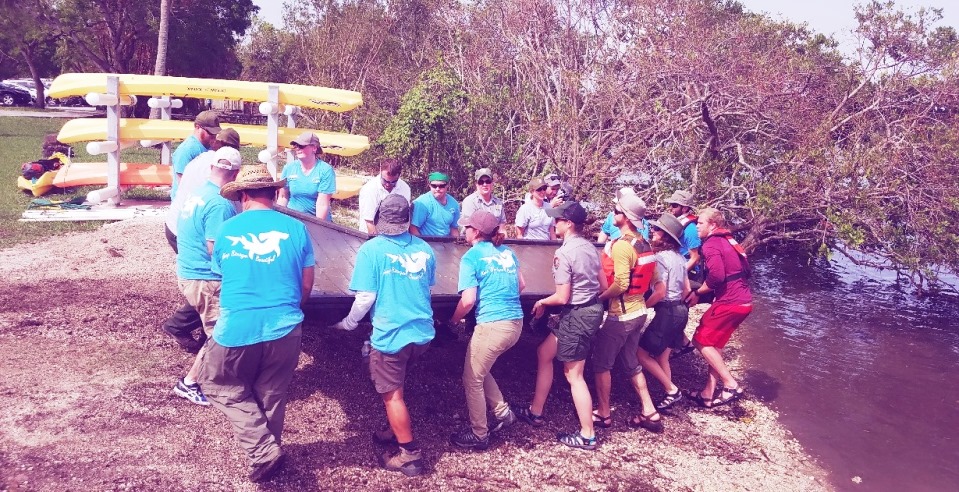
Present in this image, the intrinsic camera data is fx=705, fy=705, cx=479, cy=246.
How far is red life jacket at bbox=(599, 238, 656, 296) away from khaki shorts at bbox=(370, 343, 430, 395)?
1768 mm

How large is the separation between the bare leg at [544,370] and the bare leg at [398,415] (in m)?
1.39

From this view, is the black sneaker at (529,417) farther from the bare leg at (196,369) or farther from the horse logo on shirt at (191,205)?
the horse logo on shirt at (191,205)

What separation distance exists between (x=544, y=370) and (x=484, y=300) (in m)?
1.01

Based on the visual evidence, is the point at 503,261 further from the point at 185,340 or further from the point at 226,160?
the point at 185,340

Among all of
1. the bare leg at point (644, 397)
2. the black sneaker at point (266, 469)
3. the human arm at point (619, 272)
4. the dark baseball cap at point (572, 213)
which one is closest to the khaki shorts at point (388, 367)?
the black sneaker at point (266, 469)

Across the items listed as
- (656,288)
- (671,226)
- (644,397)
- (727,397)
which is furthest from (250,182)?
(727,397)

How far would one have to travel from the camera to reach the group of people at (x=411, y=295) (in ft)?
12.6

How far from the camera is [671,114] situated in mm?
10773

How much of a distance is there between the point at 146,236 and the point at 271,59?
20.7m

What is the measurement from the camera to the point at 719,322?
20.4 ft

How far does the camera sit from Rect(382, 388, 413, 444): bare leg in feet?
14.2

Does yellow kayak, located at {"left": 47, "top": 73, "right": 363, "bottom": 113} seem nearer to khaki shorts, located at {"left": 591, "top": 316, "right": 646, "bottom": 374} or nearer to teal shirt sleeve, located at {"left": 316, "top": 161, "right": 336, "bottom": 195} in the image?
teal shirt sleeve, located at {"left": 316, "top": 161, "right": 336, "bottom": 195}

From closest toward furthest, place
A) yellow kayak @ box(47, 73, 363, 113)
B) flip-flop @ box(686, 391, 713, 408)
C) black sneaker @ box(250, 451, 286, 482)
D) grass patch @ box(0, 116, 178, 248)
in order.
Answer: black sneaker @ box(250, 451, 286, 482)
flip-flop @ box(686, 391, 713, 408)
grass patch @ box(0, 116, 178, 248)
yellow kayak @ box(47, 73, 363, 113)

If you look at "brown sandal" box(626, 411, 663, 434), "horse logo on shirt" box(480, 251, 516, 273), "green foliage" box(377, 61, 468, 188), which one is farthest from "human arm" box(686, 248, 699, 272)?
"green foliage" box(377, 61, 468, 188)
